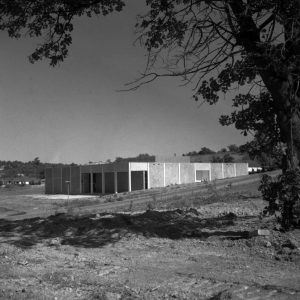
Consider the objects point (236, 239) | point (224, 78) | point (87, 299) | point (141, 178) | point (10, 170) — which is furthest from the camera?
point (10, 170)

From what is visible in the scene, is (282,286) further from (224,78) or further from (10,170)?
(10,170)

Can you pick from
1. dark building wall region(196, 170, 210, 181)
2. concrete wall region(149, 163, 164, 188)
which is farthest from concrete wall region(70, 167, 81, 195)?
dark building wall region(196, 170, 210, 181)

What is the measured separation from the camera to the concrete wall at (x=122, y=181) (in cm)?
7137

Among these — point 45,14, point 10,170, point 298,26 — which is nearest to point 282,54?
point 298,26

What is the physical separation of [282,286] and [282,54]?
4.58 m

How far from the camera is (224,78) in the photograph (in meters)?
10.3

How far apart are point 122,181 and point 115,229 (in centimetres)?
6179

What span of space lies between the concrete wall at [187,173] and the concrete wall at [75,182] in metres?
15.3

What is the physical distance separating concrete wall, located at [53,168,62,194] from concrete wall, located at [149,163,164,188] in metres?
18.4

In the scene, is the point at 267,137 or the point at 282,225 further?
the point at 267,137

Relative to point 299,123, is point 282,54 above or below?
above

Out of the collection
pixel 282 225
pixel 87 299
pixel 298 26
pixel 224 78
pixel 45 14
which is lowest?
pixel 87 299

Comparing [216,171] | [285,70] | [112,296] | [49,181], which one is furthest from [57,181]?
[112,296]

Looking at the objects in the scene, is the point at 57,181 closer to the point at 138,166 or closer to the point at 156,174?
the point at 138,166
